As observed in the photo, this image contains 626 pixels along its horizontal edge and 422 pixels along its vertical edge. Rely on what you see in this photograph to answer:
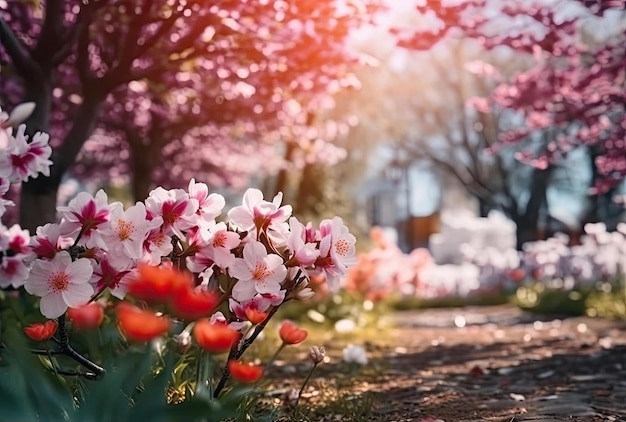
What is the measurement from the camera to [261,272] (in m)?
A: 2.33

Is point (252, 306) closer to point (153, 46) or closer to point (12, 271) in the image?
point (12, 271)

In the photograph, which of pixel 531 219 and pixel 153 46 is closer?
pixel 153 46

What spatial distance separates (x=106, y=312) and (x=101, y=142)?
6522mm

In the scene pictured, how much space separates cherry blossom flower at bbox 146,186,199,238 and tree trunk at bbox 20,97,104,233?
2777mm

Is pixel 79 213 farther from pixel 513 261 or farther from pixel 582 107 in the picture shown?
pixel 513 261

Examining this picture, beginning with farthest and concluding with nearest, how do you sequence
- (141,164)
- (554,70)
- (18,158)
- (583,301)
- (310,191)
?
(310,191) < (583,301) < (141,164) < (554,70) < (18,158)

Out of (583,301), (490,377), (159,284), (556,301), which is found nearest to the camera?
(159,284)

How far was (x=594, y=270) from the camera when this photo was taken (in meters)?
10.8

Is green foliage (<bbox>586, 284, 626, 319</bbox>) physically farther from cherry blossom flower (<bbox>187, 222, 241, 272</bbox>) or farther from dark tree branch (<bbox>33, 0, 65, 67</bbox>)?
cherry blossom flower (<bbox>187, 222, 241, 272</bbox>)

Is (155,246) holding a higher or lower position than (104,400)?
higher

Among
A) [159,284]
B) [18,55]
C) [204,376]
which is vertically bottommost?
[204,376]

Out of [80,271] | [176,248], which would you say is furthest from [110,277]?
[176,248]

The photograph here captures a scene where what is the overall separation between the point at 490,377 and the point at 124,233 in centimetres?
275

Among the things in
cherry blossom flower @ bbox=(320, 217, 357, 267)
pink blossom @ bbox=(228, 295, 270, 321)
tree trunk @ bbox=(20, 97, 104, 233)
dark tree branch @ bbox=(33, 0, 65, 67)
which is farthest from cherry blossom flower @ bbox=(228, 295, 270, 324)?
tree trunk @ bbox=(20, 97, 104, 233)
